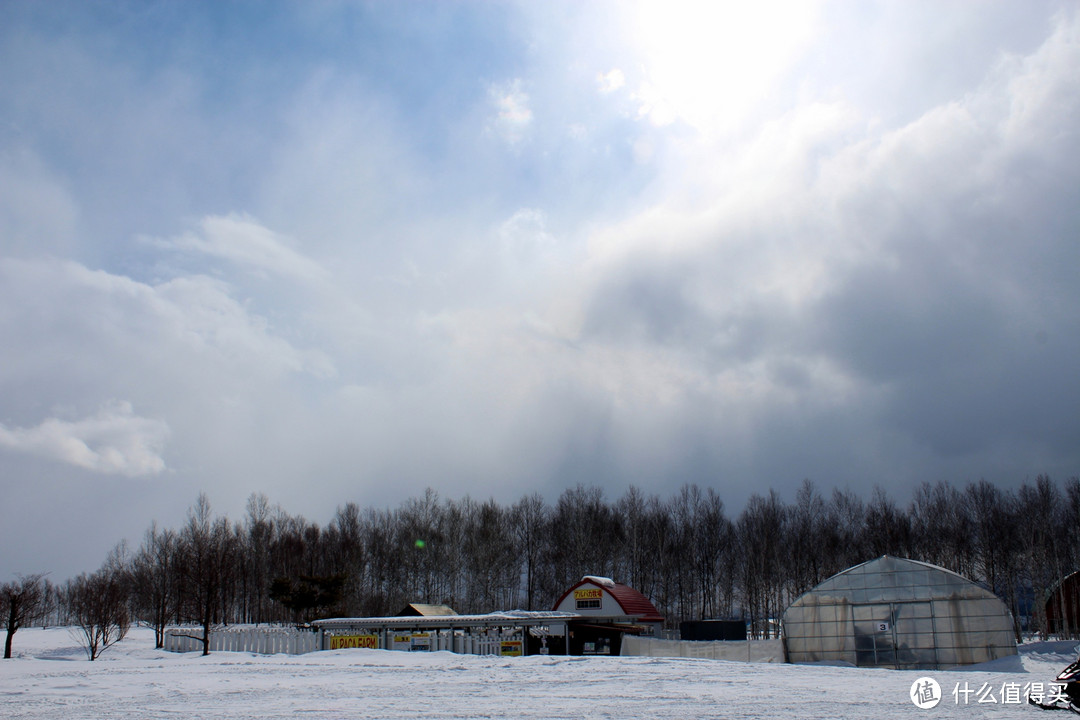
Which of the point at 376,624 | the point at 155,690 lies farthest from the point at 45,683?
the point at 376,624

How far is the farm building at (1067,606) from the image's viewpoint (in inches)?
1732

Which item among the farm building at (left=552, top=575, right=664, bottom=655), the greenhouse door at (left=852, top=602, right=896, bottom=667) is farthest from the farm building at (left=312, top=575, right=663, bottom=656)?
the greenhouse door at (left=852, top=602, right=896, bottom=667)

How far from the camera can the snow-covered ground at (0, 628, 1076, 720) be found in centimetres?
1328

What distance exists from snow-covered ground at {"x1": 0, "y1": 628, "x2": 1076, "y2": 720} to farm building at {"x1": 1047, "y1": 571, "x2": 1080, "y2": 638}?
22381 millimetres

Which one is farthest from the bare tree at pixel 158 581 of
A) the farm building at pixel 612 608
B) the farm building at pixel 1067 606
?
the farm building at pixel 1067 606

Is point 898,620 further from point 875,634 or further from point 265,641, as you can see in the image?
point 265,641

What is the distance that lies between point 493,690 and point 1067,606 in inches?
1807

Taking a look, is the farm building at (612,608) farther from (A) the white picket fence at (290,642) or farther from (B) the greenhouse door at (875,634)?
(B) the greenhouse door at (875,634)

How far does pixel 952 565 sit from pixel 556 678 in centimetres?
5338

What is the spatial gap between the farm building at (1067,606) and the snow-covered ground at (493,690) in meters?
22.4

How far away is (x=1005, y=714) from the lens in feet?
41.9

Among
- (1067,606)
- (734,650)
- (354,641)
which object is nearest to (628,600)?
(734,650)

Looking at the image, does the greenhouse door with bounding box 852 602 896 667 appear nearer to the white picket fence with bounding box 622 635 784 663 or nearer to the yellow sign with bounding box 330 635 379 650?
the white picket fence with bounding box 622 635 784 663

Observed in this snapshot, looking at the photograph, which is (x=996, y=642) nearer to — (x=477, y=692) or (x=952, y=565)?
(x=477, y=692)
